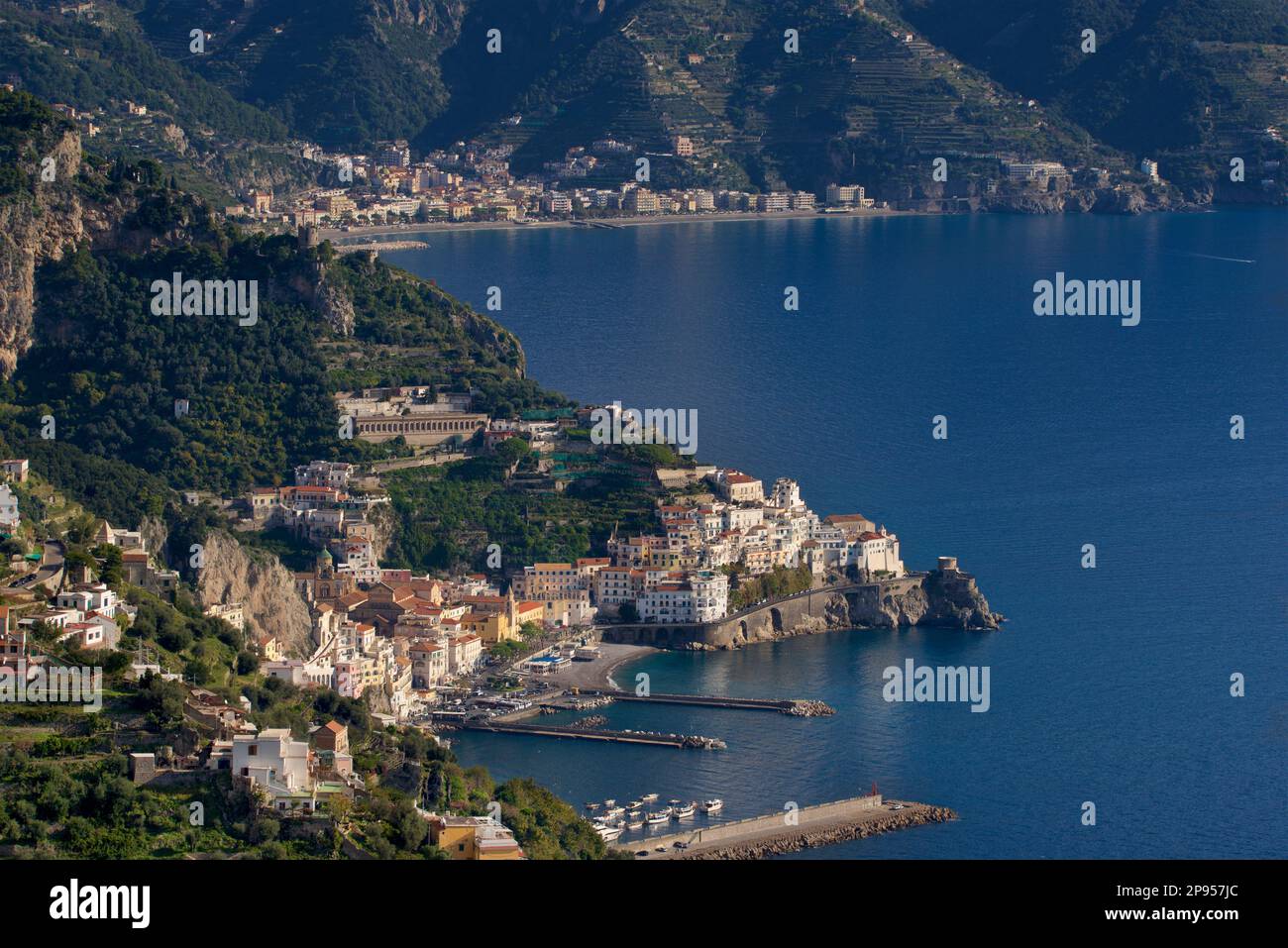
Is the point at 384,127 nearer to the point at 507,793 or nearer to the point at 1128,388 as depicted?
the point at 1128,388

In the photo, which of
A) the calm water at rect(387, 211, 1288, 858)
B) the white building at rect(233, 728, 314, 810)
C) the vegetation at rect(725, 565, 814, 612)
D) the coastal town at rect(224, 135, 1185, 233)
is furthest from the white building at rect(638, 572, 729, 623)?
the coastal town at rect(224, 135, 1185, 233)

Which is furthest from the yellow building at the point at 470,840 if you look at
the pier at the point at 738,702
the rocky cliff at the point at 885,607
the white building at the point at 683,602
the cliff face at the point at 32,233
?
the cliff face at the point at 32,233

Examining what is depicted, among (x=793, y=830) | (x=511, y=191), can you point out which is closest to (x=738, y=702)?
(x=793, y=830)

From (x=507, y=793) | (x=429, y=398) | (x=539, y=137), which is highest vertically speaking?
(x=539, y=137)

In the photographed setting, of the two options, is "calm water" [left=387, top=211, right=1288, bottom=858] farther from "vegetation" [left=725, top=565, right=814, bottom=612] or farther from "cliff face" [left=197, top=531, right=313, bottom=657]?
"cliff face" [left=197, top=531, right=313, bottom=657]
